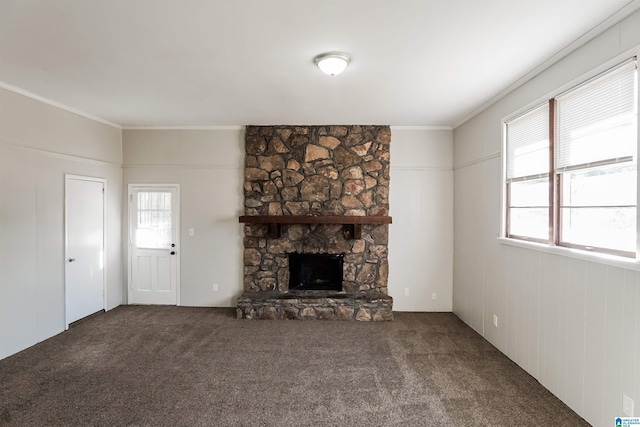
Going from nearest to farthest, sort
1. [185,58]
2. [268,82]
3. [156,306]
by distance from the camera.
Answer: [185,58] → [268,82] → [156,306]

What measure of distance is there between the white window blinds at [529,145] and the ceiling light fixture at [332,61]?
6.05 ft

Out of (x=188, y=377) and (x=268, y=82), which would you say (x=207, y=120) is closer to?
(x=268, y=82)

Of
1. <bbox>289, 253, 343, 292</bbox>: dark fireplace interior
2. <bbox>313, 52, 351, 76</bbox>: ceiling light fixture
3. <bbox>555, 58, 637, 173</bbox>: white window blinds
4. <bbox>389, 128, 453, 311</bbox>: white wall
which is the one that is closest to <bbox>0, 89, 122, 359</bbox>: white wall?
<bbox>289, 253, 343, 292</bbox>: dark fireplace interior

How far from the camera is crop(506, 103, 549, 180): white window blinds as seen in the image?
284cm

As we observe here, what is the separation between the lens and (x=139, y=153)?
5.05 metres

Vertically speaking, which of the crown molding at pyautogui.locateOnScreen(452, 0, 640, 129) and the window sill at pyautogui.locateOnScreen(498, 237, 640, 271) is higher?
the crown molding at pyautogui.locateOnScreen(452, 0, 640, 129)

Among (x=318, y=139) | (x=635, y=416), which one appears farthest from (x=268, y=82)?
(x=635, y=416)

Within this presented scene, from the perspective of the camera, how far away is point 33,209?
357cm

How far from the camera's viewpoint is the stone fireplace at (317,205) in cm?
480

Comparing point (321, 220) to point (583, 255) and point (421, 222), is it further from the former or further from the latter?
point (583, 255)

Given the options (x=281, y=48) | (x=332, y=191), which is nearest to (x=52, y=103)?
(x=281, y=48)

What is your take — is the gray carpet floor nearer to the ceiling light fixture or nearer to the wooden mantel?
the wooden mantel

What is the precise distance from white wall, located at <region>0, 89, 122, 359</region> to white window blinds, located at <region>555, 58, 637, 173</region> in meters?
5.36

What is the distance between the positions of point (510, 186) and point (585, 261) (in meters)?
1.30
